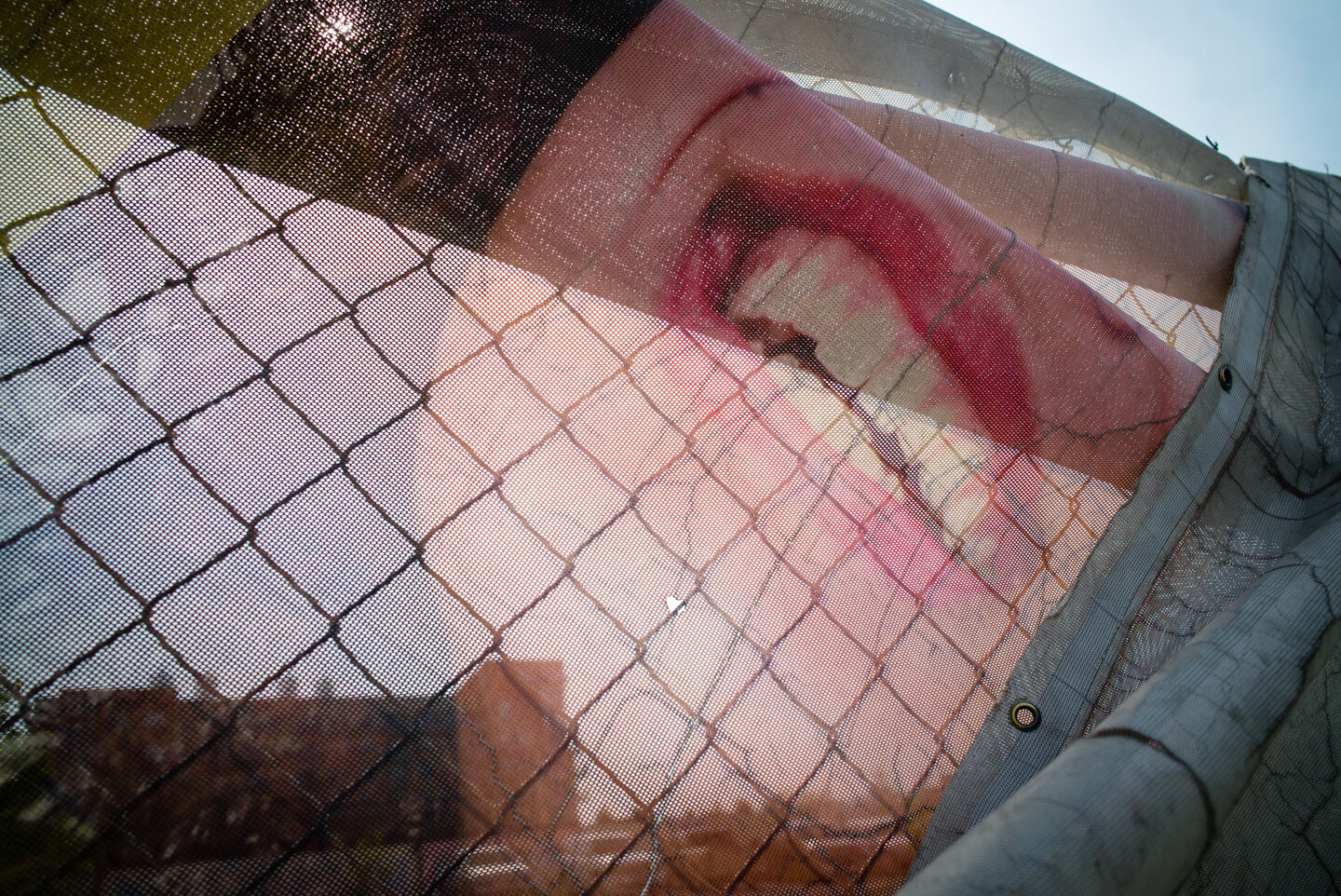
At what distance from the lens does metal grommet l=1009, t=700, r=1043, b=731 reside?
88 centimetres

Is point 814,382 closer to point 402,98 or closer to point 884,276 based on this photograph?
point 884,276

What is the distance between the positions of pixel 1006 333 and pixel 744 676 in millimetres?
613

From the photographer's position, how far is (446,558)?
2.48 ft

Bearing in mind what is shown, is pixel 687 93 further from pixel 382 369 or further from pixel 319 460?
pixel 319 460

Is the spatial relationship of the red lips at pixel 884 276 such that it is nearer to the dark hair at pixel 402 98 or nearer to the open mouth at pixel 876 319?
the open mouth at pixel 876 319

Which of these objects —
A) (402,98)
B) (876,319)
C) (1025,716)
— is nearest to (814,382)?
(876,319)

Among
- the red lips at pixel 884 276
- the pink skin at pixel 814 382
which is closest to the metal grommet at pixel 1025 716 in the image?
the pink skin at pixel 814 382

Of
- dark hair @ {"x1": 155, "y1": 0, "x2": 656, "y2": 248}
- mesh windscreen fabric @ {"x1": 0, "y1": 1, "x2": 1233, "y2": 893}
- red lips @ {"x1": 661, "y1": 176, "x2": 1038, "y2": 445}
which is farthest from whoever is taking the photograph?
red lips @ {"x1": 661, "y1": 176, "x2": 1038, "y2": 445}

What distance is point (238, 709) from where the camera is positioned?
659 mm

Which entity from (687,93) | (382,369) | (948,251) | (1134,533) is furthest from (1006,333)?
(382,369)

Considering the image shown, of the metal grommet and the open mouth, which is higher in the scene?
the open mouth

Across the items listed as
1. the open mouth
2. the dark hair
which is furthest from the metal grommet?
the dark hair

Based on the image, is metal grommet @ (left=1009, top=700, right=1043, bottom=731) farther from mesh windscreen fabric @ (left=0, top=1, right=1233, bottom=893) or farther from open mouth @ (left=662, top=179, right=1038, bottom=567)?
open mouth @ (left=662, top=179, right=1038, bottom=567)

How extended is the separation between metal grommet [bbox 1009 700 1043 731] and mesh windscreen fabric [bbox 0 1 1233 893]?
0.13ft
